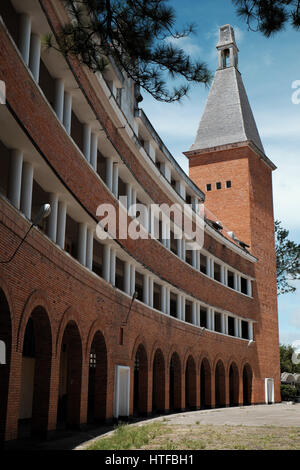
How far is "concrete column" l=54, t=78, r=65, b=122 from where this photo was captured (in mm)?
15570

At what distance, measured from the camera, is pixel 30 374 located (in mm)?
20469

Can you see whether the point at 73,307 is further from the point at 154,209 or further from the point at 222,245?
the point at 222,245

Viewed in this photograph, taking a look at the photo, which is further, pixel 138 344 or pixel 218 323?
pixel 218 323

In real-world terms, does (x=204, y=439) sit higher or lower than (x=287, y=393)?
lower

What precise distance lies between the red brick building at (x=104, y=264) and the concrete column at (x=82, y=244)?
0.04 meters

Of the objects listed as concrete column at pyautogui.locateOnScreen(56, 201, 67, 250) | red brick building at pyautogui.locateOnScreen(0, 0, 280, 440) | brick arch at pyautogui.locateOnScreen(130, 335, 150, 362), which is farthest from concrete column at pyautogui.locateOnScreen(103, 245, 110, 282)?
concrete column at pyautogui.locateOnScreen(56, 201, 67, 250)

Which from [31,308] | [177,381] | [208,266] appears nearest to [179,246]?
[208,266]

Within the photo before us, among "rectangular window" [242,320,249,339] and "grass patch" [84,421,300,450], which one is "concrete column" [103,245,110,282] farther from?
"rectangular window" [242,320,249,339]

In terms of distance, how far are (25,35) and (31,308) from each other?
5.97 meters

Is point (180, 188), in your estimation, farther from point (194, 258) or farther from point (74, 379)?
point (74, 379)

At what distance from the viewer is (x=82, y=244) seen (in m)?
17.5

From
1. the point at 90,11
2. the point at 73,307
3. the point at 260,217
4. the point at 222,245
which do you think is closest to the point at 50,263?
the point at 73,307

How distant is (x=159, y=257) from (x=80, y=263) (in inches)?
367
